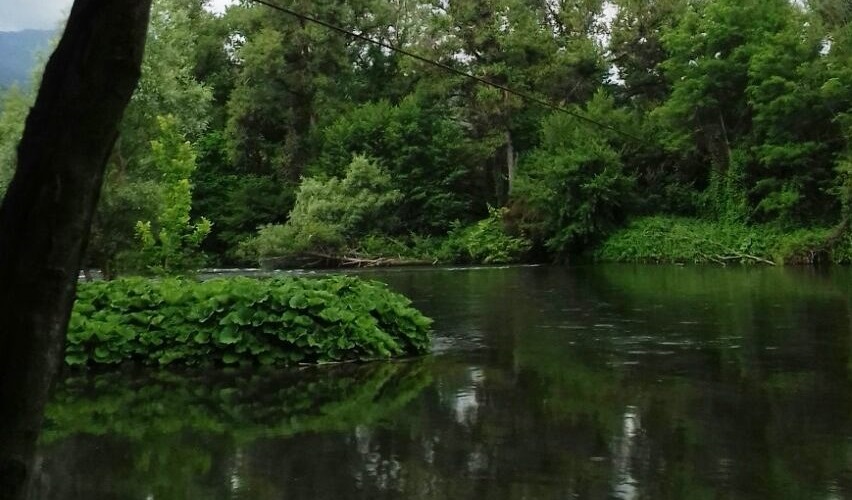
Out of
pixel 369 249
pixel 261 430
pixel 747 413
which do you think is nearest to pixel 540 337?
pixel 747 413

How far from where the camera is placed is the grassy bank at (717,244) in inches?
1009

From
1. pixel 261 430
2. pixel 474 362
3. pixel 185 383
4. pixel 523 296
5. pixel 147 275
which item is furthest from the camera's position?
pixel 523 296

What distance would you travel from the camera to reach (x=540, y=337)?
37.1 feet

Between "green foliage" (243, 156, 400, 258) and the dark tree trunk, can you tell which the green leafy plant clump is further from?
"green foliage" (243, 156, 400, 258)

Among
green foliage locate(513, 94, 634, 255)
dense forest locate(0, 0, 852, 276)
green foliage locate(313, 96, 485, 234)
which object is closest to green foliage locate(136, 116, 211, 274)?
dense forest locate(0, 0, 852, 276)

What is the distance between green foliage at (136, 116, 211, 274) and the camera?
45.0ft

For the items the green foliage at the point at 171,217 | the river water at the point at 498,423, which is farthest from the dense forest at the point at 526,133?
the river water at the point at 498,423

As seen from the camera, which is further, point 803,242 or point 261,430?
point 803,242

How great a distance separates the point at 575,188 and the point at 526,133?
739cm

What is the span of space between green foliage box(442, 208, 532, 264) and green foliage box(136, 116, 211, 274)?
19044 millimetres

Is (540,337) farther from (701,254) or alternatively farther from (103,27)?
(701,254)

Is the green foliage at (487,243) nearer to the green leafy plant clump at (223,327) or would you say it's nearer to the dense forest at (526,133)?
the dense forest at (526,133)

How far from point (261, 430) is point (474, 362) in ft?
10.9

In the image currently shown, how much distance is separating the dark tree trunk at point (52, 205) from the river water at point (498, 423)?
307 cm
